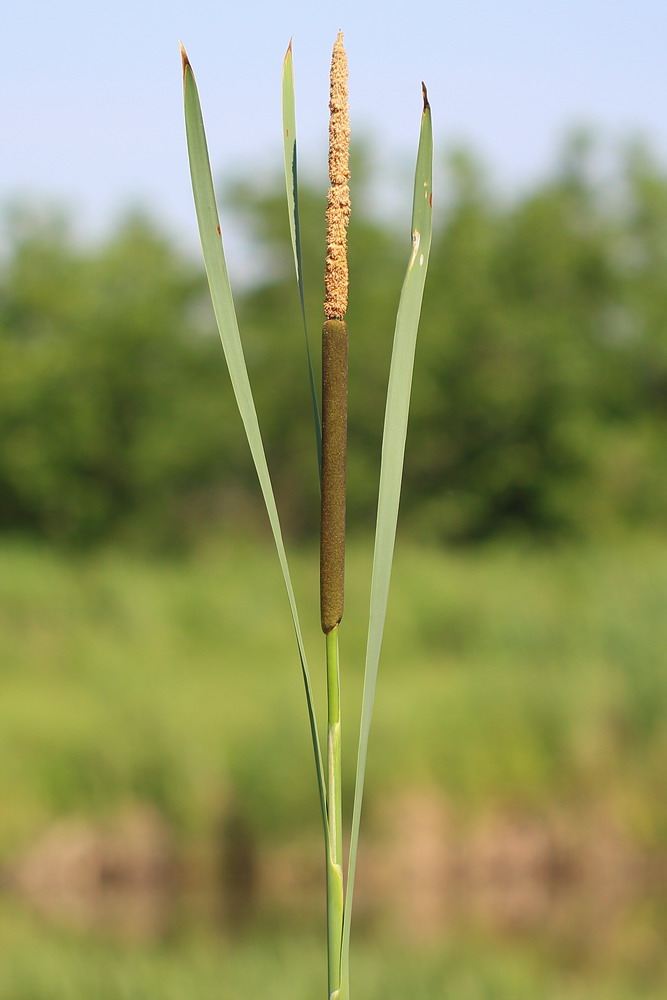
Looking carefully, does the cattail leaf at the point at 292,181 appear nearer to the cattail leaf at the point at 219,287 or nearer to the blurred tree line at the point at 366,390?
the cattail leaf at the point at 219,287

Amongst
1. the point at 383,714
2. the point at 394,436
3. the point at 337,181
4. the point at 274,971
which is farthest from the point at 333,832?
the point at 383,714

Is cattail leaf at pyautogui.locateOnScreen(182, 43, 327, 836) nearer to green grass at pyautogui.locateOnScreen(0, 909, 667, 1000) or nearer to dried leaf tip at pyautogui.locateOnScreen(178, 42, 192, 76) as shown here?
dried leaf tip at pyautogui.locateOnScreen(178, 42, 192, 76)

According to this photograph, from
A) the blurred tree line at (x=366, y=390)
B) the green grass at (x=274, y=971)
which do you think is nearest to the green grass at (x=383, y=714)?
the green grass at (x=274, y=971)

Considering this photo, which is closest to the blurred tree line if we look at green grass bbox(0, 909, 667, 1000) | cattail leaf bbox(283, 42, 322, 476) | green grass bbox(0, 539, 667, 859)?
green grass bbox(0, 539, 667, 859)

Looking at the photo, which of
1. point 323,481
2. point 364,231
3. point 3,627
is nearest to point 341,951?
point 323,481

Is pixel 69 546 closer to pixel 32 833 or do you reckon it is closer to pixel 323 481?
pixel 32 833
